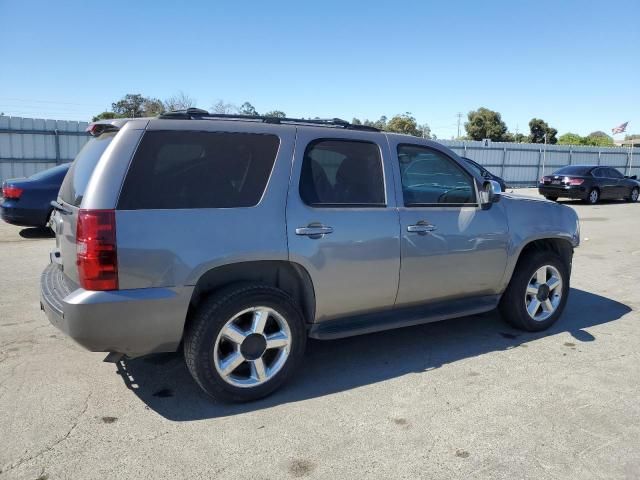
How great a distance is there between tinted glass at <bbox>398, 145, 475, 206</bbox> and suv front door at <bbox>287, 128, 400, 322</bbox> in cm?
20

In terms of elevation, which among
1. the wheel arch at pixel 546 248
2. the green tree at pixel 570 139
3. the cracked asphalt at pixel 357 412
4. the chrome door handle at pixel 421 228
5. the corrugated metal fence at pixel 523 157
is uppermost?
the green tree at pixel 570 139

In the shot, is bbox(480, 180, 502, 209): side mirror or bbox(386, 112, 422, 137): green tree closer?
bbox(480, 180, 502, 209): side mirror

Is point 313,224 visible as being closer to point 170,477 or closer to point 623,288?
point 170,477

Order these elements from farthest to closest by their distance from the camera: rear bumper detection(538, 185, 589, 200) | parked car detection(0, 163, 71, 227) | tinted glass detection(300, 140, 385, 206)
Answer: rear bumper detection(538, 185, 589, 200), parked car detection(0, 163, 71, 227), tinted glass detection(300, 140, 385, 206)

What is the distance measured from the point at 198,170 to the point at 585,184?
1862 cm

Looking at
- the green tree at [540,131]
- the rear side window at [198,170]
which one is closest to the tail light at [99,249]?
the rear side window at [198,170]

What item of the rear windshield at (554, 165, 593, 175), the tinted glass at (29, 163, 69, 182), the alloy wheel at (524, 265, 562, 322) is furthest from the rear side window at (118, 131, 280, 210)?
the rear windshield at (554, 165, 593, 175)

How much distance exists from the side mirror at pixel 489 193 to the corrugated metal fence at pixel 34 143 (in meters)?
16.7

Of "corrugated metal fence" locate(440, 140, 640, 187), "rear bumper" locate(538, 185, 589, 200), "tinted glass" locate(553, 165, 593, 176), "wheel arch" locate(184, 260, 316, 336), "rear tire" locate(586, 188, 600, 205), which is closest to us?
"wheel arch" locate(184, 260, 316, 336)

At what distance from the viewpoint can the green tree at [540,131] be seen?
69438mm

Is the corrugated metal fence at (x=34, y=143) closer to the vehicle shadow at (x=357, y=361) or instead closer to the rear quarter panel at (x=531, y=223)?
the vehicle shadow at (x=357, y=361)

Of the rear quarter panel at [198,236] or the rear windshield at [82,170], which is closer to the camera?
the rear quarter panel at [198,236]

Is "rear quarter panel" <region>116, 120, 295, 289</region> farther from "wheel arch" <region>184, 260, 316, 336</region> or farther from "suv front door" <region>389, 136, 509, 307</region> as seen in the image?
"suv front door" <region>389, 136, 509, 307</region>

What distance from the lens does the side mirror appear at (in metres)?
4.43
